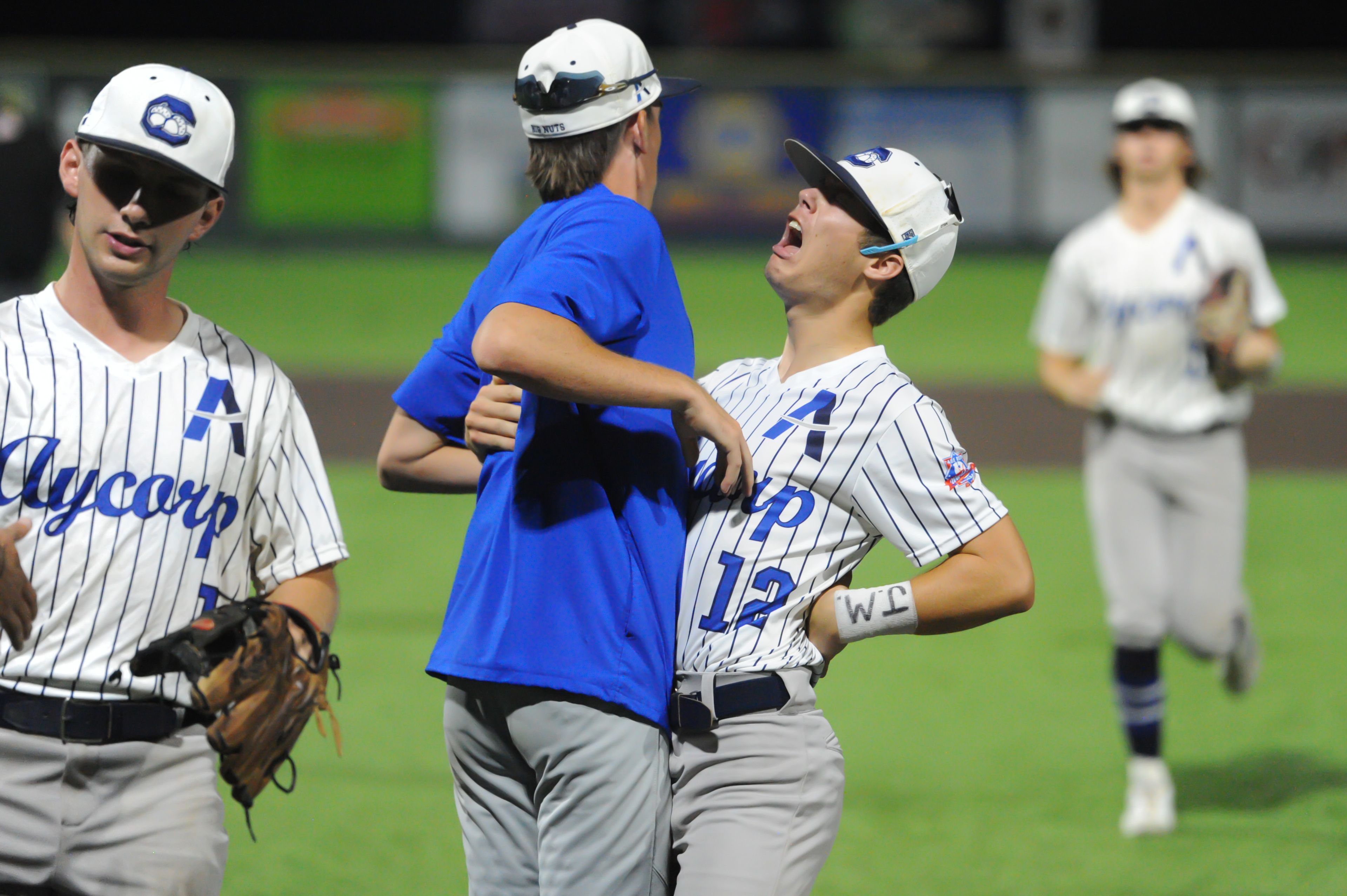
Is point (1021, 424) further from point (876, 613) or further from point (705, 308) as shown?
point (876, 613)

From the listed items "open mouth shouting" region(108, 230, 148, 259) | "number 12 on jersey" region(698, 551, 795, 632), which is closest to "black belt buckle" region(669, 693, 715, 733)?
"number 12 on jersey" region(698, 551, 795, 632)

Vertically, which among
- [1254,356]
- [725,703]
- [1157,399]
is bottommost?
[1157,399]

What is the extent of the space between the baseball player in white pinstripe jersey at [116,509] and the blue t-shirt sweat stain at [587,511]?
1.81 ft

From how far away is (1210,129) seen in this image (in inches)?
834

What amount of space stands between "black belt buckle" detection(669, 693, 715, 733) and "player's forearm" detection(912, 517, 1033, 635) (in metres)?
0.47

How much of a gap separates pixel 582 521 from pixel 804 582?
51 cm

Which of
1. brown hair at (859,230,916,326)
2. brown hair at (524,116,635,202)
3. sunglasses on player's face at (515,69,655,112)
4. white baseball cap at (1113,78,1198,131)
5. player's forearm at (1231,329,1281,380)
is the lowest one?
player's forearm at (1231,329,1281,380)

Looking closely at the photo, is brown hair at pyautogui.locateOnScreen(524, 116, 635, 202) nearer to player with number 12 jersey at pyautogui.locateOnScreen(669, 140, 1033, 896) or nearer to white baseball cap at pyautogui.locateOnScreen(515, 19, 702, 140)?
white baseball cap at pyautogui.locateOnScreen(515, 19, 702, 140)

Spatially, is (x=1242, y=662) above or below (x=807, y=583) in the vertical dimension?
below

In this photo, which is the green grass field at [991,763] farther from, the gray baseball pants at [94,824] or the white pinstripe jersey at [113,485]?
the white pinstripe jersey at [113,485]

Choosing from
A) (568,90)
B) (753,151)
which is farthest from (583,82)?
(753,151)

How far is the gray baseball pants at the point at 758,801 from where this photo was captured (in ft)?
9.49

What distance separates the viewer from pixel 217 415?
9.89 ft

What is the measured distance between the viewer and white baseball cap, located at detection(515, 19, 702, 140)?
9.75 feet
